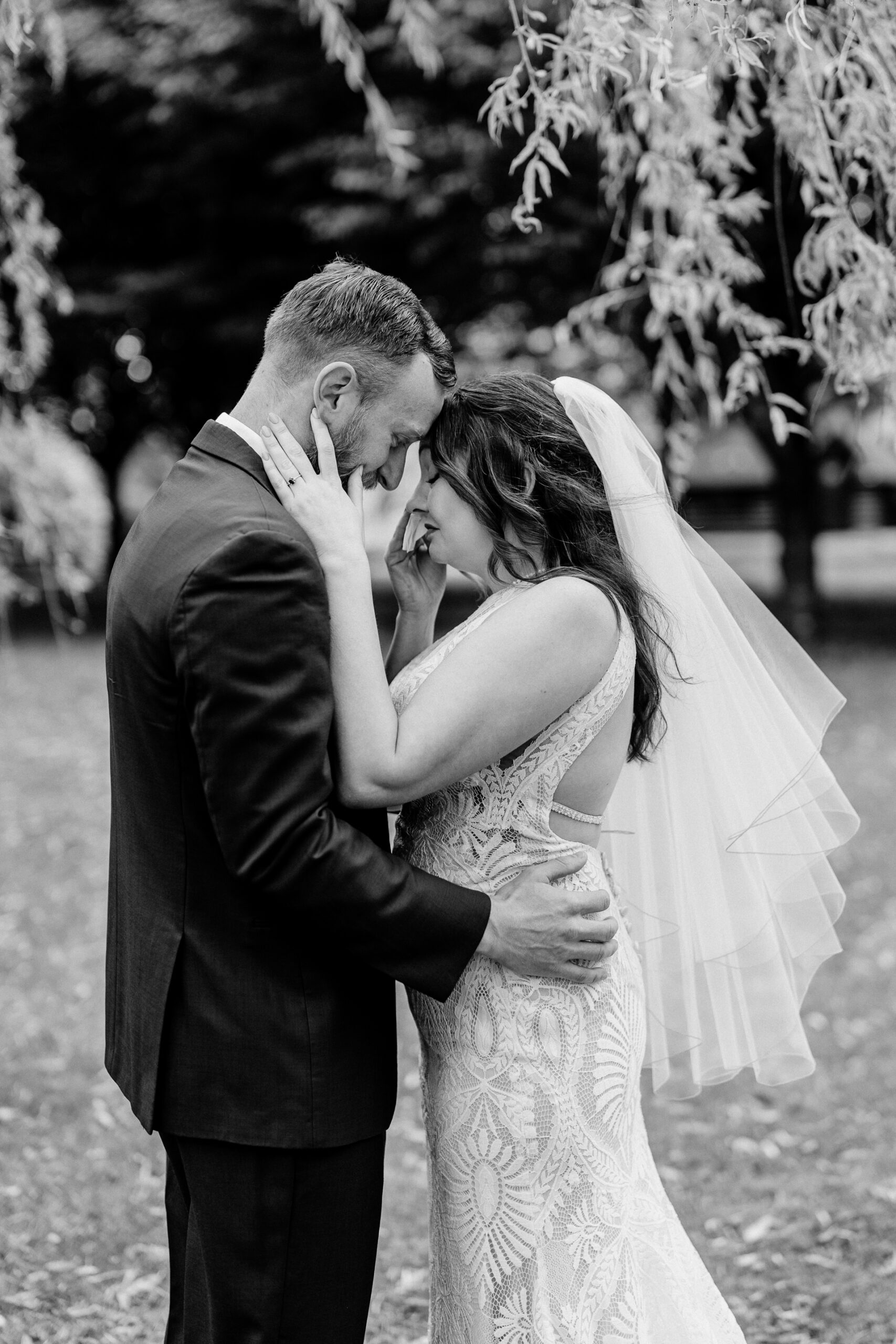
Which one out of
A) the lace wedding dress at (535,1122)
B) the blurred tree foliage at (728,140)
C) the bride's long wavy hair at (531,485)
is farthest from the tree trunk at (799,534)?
the lace wedding dress at (535,1122)

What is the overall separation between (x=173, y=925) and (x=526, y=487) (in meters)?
1.03

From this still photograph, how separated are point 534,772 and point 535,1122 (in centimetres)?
65

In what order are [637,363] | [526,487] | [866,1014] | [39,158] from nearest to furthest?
[526,487], [866,1014], [637,363], [39,158]

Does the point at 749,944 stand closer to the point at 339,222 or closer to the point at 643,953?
the point at 643,953

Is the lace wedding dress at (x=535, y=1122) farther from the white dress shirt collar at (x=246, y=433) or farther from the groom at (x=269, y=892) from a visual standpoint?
the white dress shirt collar at (x=246, y=433)

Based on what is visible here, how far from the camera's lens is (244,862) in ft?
7.05

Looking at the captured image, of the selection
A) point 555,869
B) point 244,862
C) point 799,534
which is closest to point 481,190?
point 799,534

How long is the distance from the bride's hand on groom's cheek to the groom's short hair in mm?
109

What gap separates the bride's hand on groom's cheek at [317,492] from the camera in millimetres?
2332

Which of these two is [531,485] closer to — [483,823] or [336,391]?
[336,391]

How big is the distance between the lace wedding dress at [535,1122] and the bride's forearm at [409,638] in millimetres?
485

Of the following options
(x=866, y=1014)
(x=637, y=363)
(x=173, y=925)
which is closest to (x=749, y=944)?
(x=173, y=925)

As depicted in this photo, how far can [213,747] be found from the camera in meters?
2.13

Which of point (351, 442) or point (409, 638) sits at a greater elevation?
point (351, 442)
